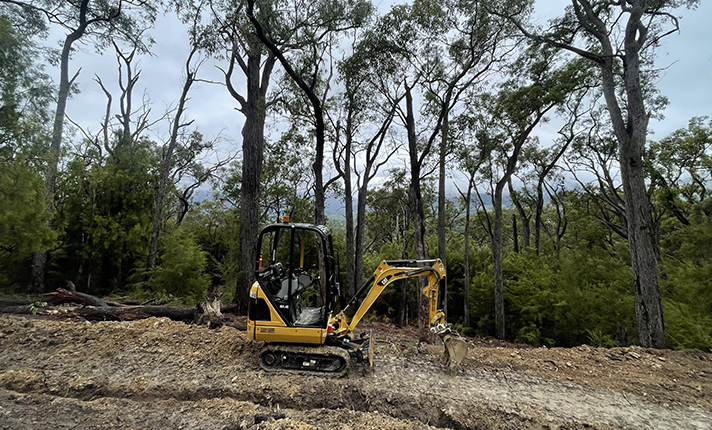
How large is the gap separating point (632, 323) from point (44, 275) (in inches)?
813

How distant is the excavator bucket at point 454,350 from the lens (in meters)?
5.26

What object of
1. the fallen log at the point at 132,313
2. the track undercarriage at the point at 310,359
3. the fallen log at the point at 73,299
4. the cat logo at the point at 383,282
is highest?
the cat logo at the point at 383,282

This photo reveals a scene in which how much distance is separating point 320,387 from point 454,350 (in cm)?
218

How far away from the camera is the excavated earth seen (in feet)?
12.4

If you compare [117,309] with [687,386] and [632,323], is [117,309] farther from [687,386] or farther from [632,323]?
[632,323]

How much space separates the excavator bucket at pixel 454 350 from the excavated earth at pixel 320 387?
178mm

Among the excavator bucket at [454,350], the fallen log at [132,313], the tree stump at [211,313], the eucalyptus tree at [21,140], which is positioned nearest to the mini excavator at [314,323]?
the excavator bucket at [454,350]

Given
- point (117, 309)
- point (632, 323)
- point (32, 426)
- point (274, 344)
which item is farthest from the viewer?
point (632, 323)

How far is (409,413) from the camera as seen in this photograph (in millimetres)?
4086

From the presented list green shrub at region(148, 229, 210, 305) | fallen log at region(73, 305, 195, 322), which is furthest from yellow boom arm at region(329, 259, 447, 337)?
green shrub at region(148, 229, 210, 305)

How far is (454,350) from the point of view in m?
5.27

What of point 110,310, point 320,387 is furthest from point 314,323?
point 110,310

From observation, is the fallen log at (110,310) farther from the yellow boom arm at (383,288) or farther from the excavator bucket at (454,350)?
the excavator bucket at (454,350)

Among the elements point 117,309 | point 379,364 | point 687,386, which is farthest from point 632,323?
point 117,309
